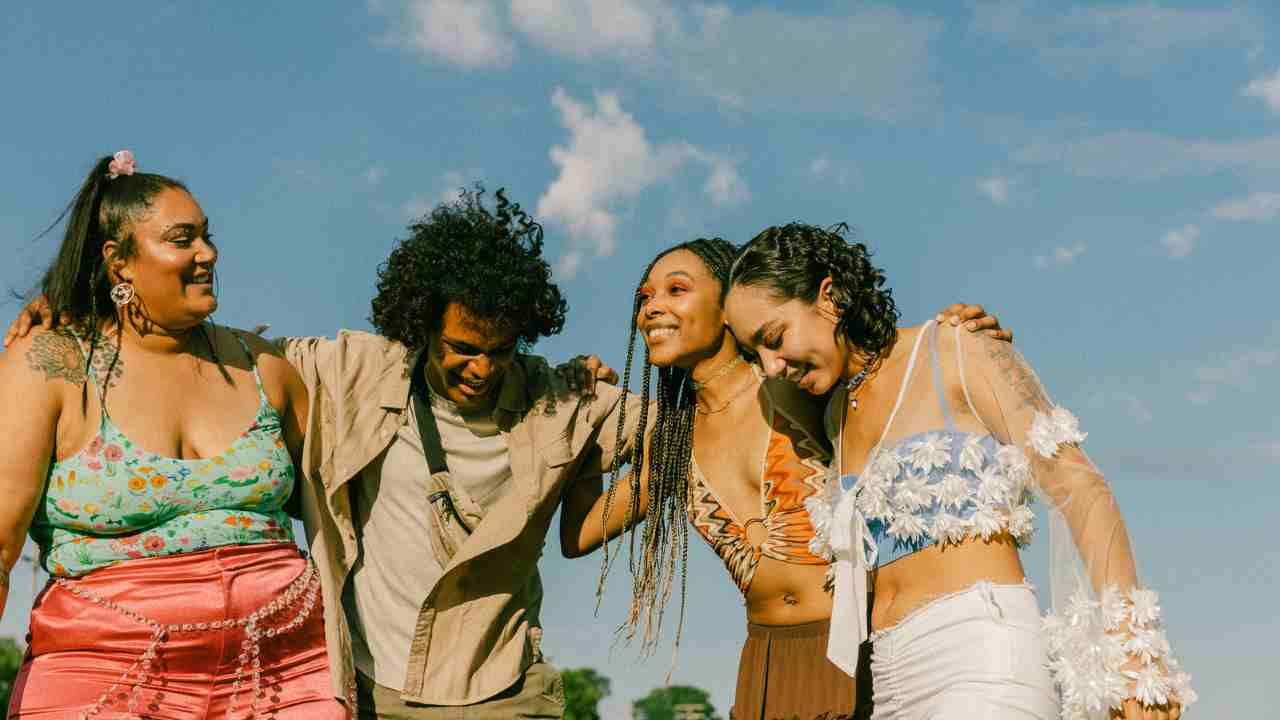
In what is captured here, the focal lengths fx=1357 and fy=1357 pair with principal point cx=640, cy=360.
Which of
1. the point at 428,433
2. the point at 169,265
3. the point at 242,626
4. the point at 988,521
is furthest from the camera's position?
the point at 428,433

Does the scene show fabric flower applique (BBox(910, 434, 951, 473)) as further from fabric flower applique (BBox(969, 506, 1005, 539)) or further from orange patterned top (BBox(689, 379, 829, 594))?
orange patterned top (BBox(689, 379, 829, 594))

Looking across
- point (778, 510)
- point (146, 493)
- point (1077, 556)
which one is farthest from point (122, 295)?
point (1077, 556)

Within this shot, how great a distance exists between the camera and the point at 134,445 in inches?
198

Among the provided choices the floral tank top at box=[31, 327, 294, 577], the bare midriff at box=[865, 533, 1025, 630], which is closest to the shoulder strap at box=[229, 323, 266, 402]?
the floral tank top at box=[31, 327, 294, 577]

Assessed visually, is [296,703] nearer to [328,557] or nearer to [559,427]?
[328,557]

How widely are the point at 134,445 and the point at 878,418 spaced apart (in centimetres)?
273

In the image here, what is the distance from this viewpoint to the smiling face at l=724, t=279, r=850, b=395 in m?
4.80

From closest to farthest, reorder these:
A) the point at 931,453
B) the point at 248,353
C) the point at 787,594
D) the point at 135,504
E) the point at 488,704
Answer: the point at 931,453 < the point at 135,504 < the point at 787,594 < the point at 248,353 < the point at 488,704

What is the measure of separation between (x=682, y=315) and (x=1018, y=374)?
1918mm

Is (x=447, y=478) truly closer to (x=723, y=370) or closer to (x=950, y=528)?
(x=723, y=370)

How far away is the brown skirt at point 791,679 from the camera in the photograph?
16.8 feet

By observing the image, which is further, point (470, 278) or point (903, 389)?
point (470, 278)

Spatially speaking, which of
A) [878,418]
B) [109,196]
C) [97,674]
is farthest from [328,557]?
[878,418]

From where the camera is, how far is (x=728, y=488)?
5.81m
